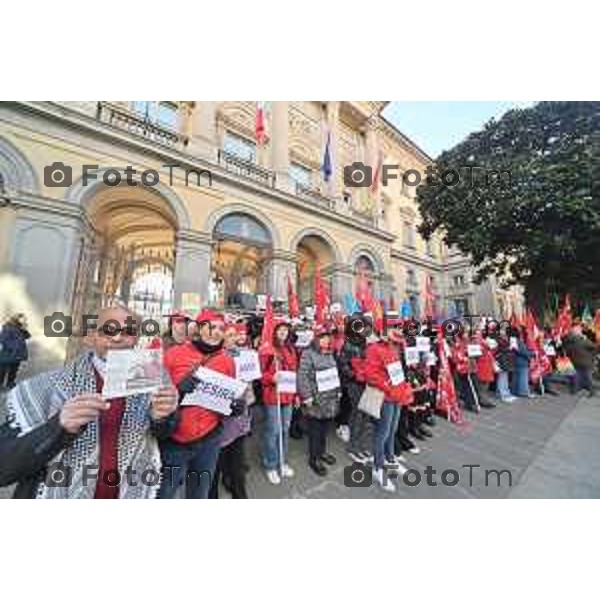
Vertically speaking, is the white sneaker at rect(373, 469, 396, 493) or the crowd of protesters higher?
the crowd of protesters

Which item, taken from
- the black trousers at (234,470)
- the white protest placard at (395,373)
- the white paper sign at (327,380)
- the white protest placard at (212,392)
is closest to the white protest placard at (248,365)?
the black trousers at (234,470)

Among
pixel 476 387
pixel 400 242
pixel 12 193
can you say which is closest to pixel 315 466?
pixel 476 387

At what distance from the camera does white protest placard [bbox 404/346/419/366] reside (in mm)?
5391

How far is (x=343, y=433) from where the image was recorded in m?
5.86

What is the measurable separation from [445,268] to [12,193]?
26.9 m

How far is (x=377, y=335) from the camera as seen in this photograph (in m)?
4.86

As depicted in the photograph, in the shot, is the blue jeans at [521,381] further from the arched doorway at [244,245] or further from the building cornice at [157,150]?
the building cornice at [157,150]

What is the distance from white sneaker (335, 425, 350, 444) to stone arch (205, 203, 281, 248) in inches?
310

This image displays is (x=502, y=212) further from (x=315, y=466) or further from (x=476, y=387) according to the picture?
(x=315, y=466)

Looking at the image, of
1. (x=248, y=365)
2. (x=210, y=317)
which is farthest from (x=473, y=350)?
(x=210, y=317)

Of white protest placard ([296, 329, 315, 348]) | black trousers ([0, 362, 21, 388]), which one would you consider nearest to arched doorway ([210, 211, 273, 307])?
black trousers ([0, 362, 21, 388])

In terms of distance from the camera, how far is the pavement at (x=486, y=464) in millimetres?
3768

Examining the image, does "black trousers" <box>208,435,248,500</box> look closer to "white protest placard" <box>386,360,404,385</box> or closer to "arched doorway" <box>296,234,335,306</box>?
"white protest placard" <box>386,360,404,385</box>

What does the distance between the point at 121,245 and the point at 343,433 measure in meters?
15.8
